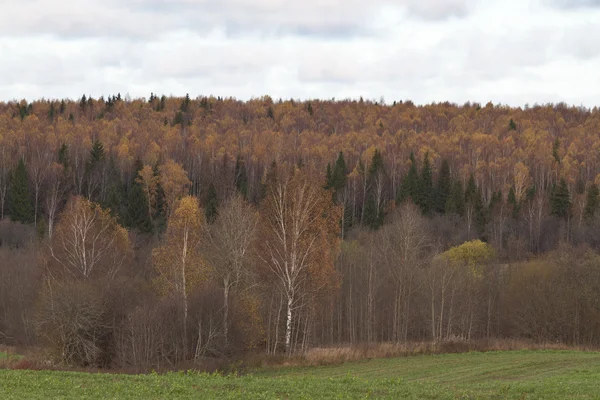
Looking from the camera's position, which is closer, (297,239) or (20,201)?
(297,239)

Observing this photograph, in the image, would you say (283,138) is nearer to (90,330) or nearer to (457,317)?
(457,317)

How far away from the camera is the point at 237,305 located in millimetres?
42938

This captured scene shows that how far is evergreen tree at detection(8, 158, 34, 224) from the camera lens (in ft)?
343

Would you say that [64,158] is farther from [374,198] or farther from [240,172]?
[374,198]

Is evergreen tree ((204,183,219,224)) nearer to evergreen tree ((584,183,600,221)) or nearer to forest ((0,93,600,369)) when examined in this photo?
forest ((0,93,600,369))

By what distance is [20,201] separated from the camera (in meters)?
106

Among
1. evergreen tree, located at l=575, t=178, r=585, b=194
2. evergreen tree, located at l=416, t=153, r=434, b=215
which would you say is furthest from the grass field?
evergreen tree, located at l=575, t=178, r=585, b=194

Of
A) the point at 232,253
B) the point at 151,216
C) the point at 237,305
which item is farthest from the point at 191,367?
the point at 151,216

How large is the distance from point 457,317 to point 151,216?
56.7m

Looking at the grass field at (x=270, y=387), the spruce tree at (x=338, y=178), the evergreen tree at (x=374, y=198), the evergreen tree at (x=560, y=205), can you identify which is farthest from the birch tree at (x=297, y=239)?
the evergreen tree at (x=560, y=205)

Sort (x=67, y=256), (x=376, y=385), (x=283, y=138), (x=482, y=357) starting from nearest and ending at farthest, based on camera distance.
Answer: (x=376, y=385) → (x=482, y=357) → (x=67, y=256) → (x=283, y=138)

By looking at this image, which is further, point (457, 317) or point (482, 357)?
point (457, 317)

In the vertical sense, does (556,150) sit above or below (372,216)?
above

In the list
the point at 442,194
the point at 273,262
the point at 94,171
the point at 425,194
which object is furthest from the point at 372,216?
Answer: the point at 273,262
